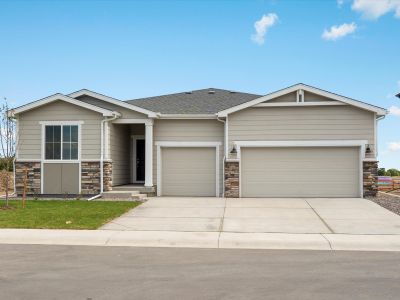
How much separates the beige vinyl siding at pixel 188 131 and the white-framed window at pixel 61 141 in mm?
3265

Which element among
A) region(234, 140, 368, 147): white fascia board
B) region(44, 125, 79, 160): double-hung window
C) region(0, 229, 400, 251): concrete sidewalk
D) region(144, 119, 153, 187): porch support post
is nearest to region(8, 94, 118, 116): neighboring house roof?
region(44, 125, 79, 160): double-hung window

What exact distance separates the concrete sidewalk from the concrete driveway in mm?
571

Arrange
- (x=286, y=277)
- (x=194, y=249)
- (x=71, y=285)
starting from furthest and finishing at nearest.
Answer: (x=194, y=249)
(x=286, y=277)
(x=71, y=285)

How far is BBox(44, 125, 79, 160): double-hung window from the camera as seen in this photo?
17484 millimetres

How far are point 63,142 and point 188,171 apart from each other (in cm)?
531

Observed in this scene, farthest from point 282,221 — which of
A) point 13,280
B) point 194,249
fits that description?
point 13,280

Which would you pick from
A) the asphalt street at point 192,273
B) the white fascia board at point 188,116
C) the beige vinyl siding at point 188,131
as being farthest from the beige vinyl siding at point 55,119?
the asphalt street at point 192,273

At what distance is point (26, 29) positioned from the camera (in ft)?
54.7

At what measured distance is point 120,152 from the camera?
1925 centimetres

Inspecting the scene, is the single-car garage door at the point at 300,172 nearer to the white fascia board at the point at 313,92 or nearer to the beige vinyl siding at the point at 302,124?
the beige vinyl siding at the point at 302,124

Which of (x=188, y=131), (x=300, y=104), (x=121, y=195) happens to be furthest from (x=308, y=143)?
(x=121, y=195)

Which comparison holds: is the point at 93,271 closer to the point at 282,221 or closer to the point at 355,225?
the point at 282,221

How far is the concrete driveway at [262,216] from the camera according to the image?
10.8 metres

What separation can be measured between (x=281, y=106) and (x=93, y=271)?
1220 centimetres
